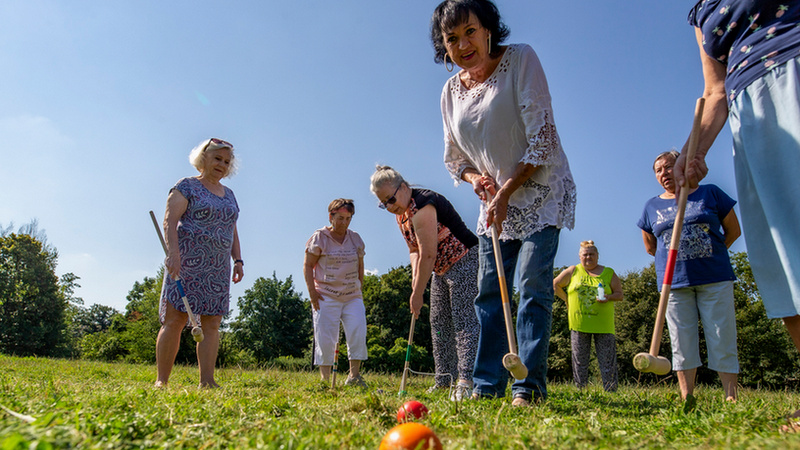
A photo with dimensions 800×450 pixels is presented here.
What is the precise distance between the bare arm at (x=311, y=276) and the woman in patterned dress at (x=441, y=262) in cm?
108

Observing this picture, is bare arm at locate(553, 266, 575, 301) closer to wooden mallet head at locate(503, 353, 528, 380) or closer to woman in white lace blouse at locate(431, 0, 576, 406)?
woman in white lace blouse at locate(431, 0, 576, 406)

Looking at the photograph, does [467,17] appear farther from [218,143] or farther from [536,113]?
[218,143]

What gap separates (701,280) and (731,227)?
591mm

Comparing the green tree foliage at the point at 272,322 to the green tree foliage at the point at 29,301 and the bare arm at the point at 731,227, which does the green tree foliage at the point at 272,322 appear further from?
the bare arm at the point at 731,227

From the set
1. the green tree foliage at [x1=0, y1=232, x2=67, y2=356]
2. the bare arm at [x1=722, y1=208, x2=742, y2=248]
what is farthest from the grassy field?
the green tree foliage at [x1=0, y1=232, x2=67, y2=356]

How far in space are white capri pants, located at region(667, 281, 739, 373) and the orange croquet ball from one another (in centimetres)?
288

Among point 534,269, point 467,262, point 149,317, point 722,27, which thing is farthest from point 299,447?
point 149,317

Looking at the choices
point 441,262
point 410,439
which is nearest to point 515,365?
point 410,439

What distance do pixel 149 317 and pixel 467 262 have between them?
24.0 meters

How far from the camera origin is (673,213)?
12.7 feet

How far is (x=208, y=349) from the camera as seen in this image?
165 inches

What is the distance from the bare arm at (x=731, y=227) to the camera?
3881 mm

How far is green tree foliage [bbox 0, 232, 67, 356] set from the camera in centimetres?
2631

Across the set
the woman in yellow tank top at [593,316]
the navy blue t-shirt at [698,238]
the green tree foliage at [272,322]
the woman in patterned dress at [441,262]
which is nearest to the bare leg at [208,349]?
the woman in patterned dress at [441,262]
